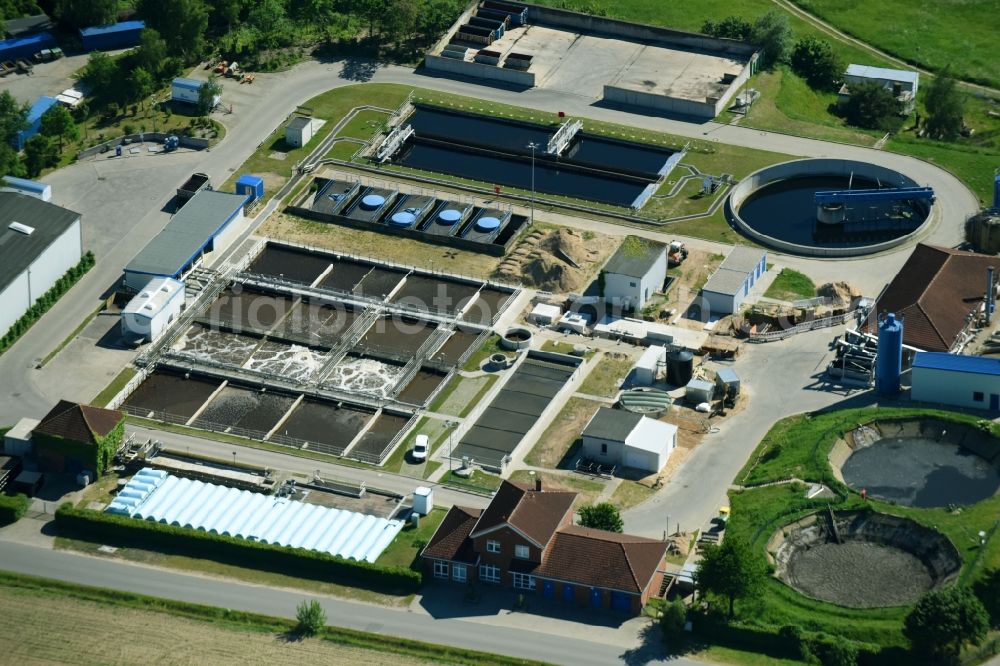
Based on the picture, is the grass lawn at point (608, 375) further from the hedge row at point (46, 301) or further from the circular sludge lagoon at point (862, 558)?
the hedge row at point (46, 301)

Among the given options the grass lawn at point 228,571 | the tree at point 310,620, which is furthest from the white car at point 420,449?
the tree at point 310,620

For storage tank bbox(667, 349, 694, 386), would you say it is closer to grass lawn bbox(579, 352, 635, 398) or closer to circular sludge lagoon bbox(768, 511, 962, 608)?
grass lawn bbox(579, 352, 635, 398)

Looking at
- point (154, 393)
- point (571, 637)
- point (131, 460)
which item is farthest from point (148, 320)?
point (571, 637)

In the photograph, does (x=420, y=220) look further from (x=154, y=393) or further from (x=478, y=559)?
(x=478, y=559)

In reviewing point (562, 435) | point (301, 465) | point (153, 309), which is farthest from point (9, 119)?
point (562, 435)

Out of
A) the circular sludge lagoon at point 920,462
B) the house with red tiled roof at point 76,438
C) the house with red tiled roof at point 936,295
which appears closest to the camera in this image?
the circular sludge lagoon at point 920,462

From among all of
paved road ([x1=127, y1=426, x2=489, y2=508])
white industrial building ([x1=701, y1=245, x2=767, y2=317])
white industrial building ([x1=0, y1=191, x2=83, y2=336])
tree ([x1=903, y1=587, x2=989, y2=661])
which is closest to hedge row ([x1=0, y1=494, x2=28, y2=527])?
paved road ([x1=127, y1=426, x2=489, y2=508])
